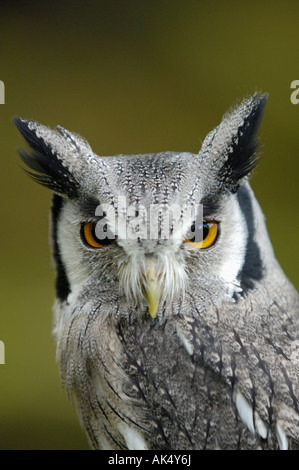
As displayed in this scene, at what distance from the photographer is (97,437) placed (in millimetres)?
1469

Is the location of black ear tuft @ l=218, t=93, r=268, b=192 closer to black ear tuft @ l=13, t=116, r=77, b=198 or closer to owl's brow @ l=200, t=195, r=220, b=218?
owl's brow @ l=200, t=195, r=220, b=218

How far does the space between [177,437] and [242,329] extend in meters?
0.29

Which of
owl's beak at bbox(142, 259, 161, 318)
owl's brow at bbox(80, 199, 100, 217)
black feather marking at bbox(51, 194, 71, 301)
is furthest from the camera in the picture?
black feather marking at bbox(51, 194, 71, 301)

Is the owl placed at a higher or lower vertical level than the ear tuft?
lower

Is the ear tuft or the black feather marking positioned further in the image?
the black feather marking

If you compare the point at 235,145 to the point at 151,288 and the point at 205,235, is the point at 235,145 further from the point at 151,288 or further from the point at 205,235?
the point at 151,288

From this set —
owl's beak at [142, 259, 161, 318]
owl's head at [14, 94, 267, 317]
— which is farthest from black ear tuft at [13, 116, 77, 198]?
owl's beak at [142, 259, 161, 318]

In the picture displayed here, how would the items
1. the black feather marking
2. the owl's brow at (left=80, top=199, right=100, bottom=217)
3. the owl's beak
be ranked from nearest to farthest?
the owl's beak
the owl's brow at (left=80, top=199, right=100, bottom=217)
the black feather marking

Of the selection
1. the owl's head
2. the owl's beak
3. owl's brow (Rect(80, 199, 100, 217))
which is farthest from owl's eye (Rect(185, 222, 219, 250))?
owl's brow (Rect(80, 199, 100, 217))

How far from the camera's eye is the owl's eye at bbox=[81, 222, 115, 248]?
130 centimetres

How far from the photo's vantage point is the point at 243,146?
1.37 m

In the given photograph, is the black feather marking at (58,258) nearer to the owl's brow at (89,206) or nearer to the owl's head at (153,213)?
the owl's head at (153,213)

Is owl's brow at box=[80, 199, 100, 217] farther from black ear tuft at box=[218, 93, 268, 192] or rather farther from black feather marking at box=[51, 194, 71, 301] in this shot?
black ear tuft at box=[218, 93, 268, 192]

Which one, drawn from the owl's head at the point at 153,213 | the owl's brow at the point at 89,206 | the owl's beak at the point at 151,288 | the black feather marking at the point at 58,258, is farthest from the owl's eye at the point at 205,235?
the black feather marking at the point at 58,258
